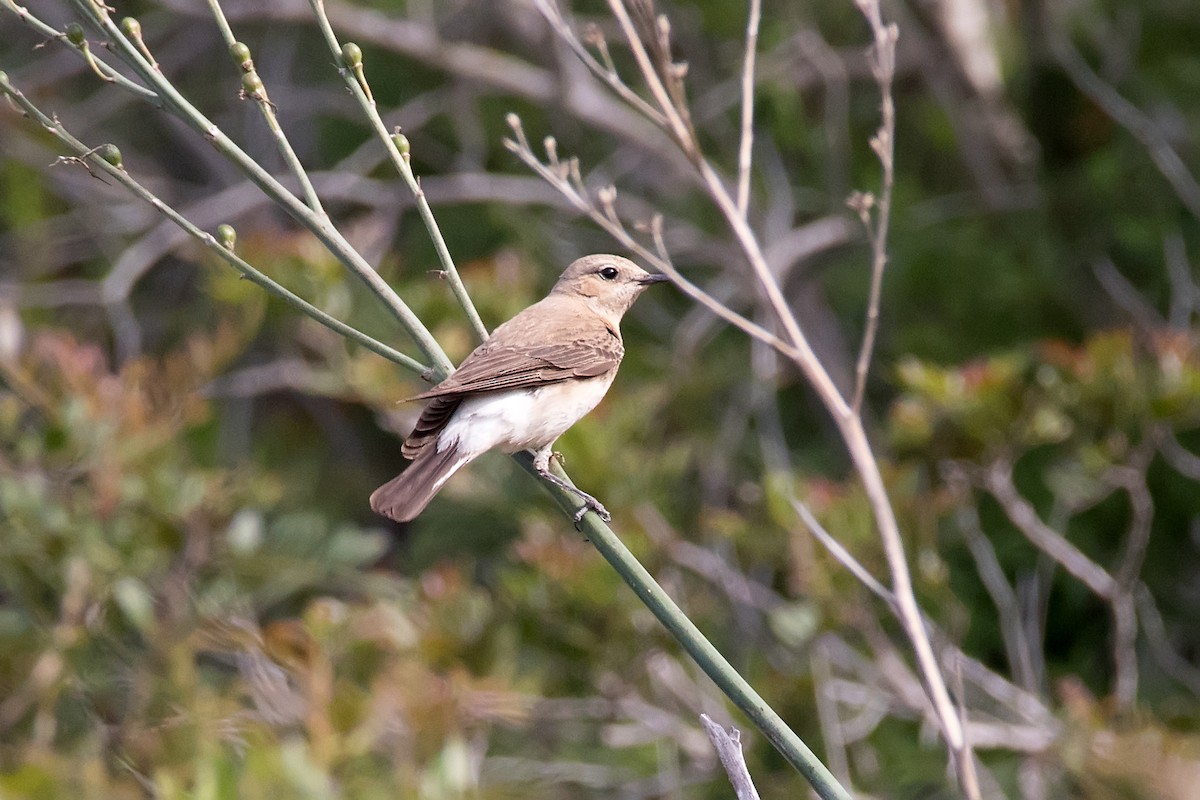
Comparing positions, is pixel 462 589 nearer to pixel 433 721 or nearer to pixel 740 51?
pixel 433 721

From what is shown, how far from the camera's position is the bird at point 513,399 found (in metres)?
3.15

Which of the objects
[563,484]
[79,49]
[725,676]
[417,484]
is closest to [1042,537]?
[417,484]

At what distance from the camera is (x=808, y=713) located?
526cm

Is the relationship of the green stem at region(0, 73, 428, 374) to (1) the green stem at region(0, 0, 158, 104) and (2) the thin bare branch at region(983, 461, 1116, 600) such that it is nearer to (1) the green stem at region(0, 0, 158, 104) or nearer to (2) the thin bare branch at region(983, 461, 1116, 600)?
(1) the green stem at region(0, 0, 158, 104)

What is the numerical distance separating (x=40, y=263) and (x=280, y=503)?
2.10 metres

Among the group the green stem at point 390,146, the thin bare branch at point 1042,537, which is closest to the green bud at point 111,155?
the green stem at point 390,146

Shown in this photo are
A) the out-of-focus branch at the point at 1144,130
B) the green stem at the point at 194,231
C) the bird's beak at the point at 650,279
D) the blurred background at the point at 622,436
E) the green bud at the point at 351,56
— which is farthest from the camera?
the out-of-focus branch at the point at 1144,130

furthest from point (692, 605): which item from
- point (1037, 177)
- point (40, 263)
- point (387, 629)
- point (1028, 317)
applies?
point (40, 263)

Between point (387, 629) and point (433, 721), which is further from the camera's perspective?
point (387, 629)

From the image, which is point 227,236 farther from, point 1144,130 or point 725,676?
point 1144,130

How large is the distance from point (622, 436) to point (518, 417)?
2132 mm

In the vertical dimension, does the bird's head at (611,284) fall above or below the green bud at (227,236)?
below

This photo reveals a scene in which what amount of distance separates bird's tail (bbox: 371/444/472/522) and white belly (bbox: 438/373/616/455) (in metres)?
0.04

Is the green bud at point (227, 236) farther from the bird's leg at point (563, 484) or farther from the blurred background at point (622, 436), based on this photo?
the blurred background at point (622, 436)
